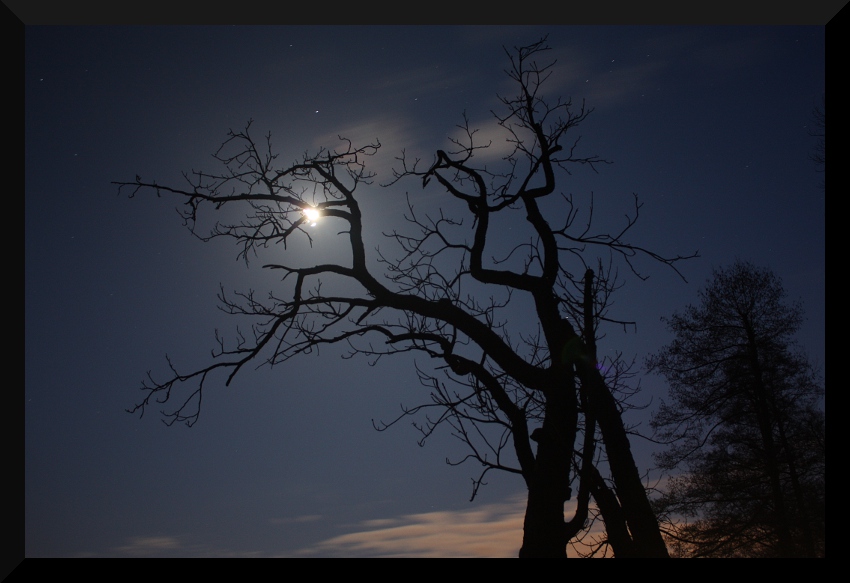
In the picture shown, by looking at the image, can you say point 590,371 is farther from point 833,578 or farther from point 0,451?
point 0,451

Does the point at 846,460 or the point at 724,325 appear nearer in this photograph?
the point at 846,460

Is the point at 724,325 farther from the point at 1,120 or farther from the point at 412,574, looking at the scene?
the point at 1,120

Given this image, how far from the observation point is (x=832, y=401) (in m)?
5.34

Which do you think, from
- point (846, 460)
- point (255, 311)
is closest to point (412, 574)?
point (255, 311)

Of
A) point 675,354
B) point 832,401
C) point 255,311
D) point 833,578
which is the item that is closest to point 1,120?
point 255,311

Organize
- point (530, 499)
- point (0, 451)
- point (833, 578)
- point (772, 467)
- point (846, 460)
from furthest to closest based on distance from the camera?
point (772, 467)
point (846, 460)
point (0, 451)
point (530, 499)
point (833, 578)

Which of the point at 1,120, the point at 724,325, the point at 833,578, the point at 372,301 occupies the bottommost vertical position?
the point at 833,578

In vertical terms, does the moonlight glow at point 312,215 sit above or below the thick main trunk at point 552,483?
above

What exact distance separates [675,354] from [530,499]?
337 inches

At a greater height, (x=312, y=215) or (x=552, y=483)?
(x=312, y=215)

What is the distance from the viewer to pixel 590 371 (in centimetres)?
452

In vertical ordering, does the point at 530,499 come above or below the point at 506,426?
below

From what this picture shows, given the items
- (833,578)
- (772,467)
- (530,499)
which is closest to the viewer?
(833,578)

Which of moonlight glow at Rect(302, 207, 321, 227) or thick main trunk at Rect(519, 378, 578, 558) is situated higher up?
moonlight glow at Rect(302, 207, 321, 227)
